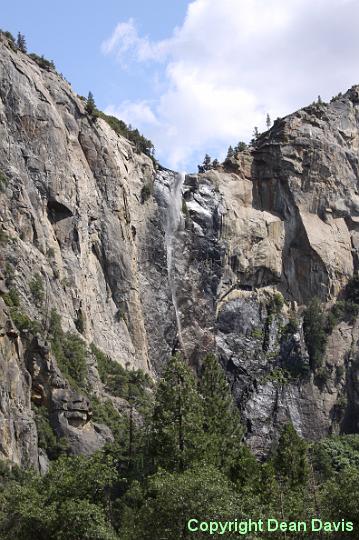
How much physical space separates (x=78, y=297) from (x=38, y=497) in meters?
39.0

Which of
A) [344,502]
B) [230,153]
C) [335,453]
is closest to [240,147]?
[230,153]

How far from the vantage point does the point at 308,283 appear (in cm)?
10112

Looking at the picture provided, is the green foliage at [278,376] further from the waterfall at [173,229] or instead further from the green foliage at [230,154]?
the green foliage at [230,154]

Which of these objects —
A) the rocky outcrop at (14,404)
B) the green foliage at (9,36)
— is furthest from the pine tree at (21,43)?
the rocky outcrop at (14,404)

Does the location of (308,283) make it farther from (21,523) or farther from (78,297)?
(21,523)

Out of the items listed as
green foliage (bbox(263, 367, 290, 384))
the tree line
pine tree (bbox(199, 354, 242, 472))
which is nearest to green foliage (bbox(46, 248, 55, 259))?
pine tree (bbox(199, 354, 242, 472))

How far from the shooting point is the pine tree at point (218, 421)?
51.2m

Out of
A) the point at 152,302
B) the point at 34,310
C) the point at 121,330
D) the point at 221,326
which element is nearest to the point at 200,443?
the point at 34,310

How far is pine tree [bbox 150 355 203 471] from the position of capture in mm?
44469

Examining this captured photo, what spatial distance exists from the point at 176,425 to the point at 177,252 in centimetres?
5040

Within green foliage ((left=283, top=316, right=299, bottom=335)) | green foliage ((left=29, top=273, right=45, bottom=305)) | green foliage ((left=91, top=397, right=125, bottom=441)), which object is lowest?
green foliage ((left=91, top=397, right=125, bottom=441))
